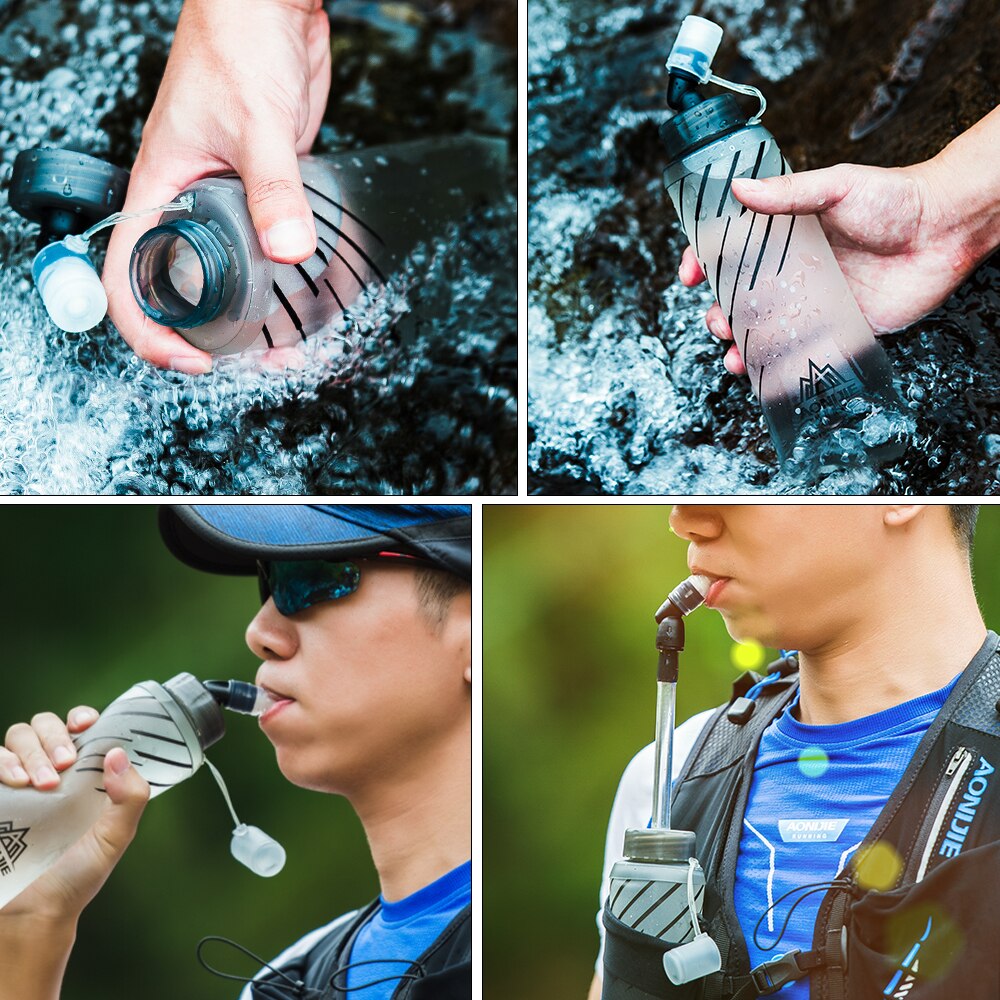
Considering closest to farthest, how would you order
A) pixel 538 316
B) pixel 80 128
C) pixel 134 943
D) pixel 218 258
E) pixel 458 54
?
1. pixel 218 258
2. pixel 134 943
3. pixel 538 316
4. pixel 80 128
5. pixel 458 54

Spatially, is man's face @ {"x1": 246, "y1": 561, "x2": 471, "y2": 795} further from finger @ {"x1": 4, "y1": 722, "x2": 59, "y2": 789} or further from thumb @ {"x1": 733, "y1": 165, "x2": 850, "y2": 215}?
thumb @ {"x1": 733, "y1": 165, "x2": 850, "y2": 215}

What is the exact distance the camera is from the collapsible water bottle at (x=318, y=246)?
0.94 metres

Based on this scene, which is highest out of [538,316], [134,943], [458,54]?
[458,54]

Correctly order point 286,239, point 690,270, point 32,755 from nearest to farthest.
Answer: point 286,239 → point 32,755 → point 690,270

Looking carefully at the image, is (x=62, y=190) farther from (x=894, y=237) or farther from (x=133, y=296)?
(x=894, y=237)

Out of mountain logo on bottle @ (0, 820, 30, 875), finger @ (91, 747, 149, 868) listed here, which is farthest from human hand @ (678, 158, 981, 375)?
mountain logo on bottle @ (0, 820, 30, 875)

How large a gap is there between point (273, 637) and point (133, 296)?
34 cm

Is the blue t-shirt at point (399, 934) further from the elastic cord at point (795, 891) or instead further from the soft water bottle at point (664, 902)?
the elastic cord at point (795, 891)

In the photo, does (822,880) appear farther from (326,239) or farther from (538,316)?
(326,239)

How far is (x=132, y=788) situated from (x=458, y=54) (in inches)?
36.9

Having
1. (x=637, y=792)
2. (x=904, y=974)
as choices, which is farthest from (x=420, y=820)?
(x=904, y=974)

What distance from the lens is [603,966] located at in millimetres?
1046

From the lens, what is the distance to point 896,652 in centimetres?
Answer: 102

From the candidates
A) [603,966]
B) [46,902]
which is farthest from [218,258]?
[603,966]
